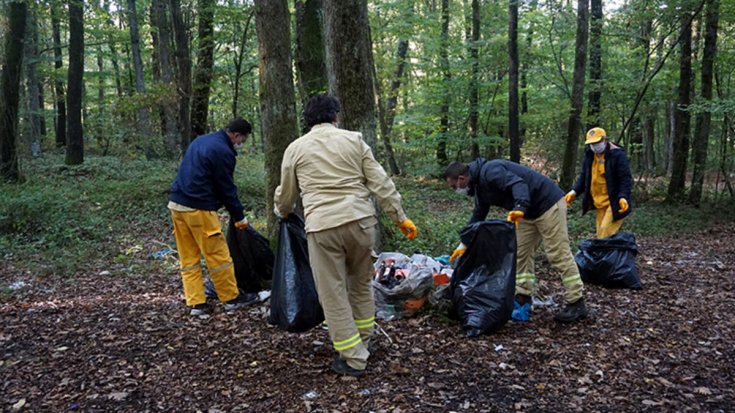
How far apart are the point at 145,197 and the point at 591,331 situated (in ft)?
28.7

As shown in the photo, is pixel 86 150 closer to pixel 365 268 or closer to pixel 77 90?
pixel 77 90

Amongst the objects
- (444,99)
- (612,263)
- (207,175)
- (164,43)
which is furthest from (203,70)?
(612,263)

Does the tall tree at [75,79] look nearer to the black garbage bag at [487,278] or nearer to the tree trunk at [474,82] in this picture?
the tree trunk at [474,82]

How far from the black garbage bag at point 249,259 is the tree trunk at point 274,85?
1.77 ft

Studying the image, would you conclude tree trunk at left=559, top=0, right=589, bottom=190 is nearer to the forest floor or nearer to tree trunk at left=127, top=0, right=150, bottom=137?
the forest floor

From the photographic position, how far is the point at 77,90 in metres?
13.1

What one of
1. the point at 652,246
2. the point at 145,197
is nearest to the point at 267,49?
the point at 145,197

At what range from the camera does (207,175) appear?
4383 millimetres

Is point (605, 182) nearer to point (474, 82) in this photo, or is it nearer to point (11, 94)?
point (474, 82)

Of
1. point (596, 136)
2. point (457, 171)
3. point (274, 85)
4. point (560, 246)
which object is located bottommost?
point (560, 246)

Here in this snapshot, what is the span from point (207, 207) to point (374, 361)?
6.55ft

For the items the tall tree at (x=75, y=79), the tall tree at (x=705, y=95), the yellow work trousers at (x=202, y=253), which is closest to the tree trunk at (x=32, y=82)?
the tall tree at (x=75, y=79)

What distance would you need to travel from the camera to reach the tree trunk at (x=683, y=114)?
35.0 ft

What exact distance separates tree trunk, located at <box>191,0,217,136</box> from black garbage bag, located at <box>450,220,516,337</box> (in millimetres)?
9362
